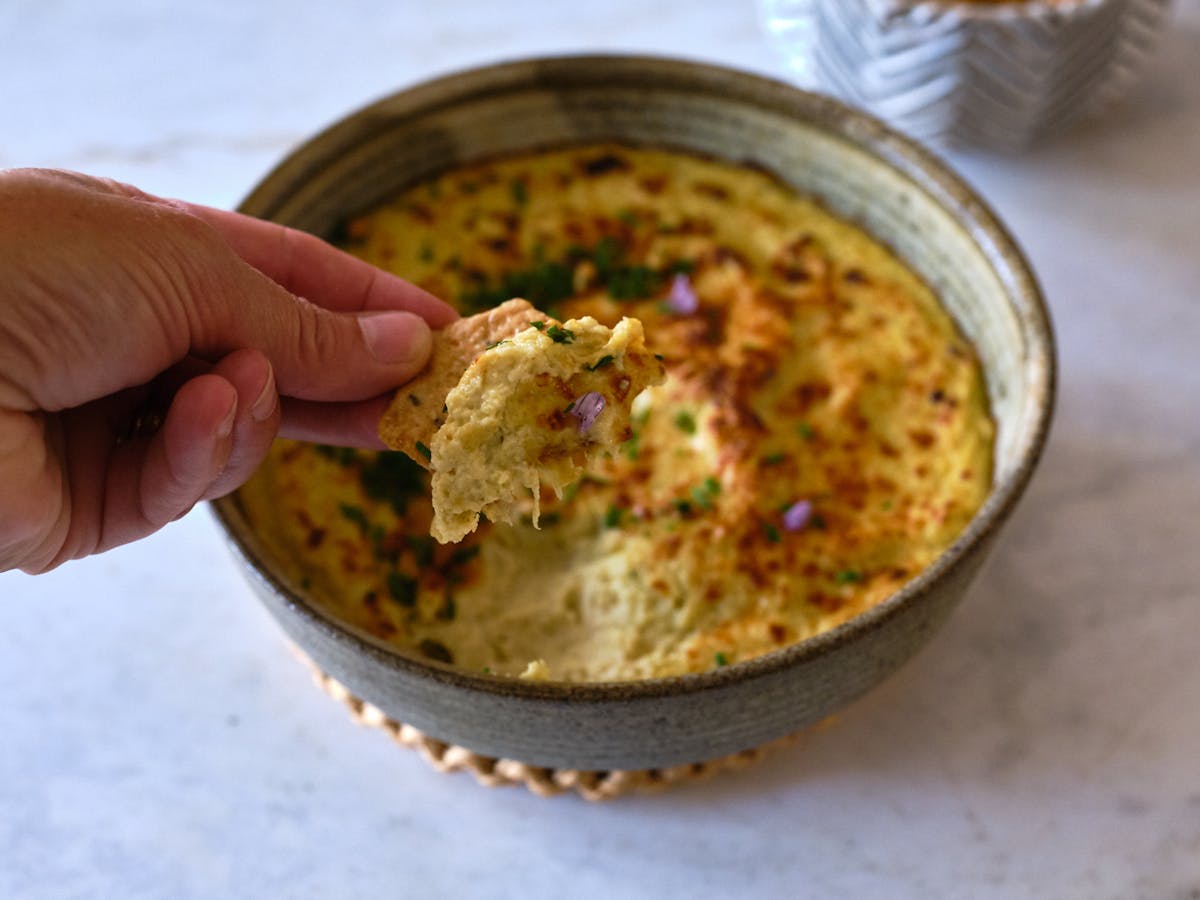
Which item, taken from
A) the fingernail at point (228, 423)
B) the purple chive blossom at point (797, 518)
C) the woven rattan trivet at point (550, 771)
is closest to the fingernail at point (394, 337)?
the fingernail at point (228, 423)

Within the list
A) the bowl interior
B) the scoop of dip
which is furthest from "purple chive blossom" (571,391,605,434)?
the bowl interior

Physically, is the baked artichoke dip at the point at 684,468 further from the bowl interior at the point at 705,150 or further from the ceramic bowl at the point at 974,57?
the ceramic bowl at the point at 974,57

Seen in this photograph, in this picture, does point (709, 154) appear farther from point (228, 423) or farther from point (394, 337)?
point (228, 423)

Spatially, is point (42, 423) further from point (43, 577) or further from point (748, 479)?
point (748, 479)

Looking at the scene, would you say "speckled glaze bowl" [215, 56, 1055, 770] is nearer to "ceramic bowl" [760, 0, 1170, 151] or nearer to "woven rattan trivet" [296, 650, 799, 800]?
"woven rattan trivet" [296, 650, 799, 800]

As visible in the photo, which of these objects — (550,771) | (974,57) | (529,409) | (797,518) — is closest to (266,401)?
(529,409)
